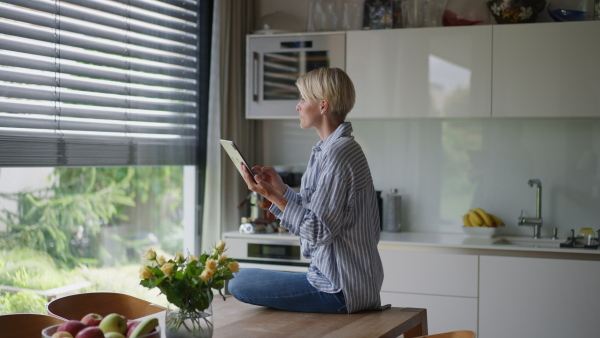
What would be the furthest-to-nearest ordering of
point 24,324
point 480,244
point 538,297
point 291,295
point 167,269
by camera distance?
point 480,244
point 538,297
point 291,295
point 24,324
point 167,269

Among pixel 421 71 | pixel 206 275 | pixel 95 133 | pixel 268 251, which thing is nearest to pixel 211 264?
pixel 206 275

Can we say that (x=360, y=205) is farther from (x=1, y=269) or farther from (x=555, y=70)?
(x=555, y=70)

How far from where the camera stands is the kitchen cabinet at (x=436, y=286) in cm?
375

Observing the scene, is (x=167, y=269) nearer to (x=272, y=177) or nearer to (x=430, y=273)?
(x=272, y=177)

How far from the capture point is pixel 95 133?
3.55m

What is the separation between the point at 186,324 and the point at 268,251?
229cm

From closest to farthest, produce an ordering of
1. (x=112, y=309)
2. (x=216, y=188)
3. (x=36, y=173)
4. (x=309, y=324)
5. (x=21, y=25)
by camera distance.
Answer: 1. (x=309, y=324)
2. (x=112, y=309)
3. (x=21, y=25)
4. (x=36, y=173)
5. (x=216, y=188)

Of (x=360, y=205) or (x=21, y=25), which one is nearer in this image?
(x=360, y=205)

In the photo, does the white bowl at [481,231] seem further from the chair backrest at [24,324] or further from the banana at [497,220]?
the chair backrest at [24,324]

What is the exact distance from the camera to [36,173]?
11.0ft

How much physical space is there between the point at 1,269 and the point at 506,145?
9.28ft

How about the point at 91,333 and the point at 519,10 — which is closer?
the point at 91,333

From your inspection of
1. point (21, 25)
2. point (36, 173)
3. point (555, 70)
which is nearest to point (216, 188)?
point (36, 173)

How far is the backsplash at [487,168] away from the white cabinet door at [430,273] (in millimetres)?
605
